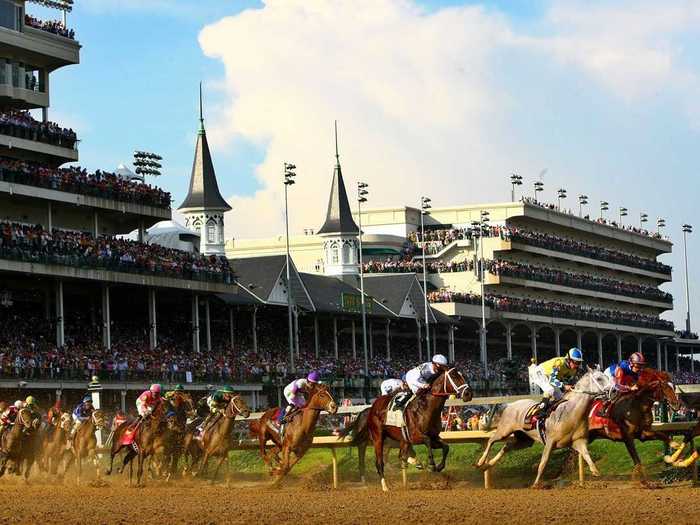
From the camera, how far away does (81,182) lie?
2325 inches

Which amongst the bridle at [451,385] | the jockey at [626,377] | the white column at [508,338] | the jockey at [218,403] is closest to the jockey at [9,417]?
the jockey at [218,403]

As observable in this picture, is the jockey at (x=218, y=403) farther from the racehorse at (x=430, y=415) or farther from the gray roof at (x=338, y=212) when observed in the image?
the gray roof at (x=338, y=212)

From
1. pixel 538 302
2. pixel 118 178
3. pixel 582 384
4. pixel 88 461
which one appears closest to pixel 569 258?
pixel 538 302

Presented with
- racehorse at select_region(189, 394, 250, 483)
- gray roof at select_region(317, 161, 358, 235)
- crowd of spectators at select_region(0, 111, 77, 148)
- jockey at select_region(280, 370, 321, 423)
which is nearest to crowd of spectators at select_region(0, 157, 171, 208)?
crowd of spectators at select_region(0, 111, 77, 148)

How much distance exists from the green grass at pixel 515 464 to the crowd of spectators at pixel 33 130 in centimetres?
2589

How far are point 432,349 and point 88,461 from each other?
55603mm

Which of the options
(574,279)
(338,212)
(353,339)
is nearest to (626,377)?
(353,339)

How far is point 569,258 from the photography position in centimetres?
11650

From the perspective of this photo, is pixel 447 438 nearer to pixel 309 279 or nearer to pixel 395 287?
pixel 309 279

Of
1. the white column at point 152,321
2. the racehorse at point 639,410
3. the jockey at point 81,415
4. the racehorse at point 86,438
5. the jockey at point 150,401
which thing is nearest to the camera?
the racehorse at point 639,410

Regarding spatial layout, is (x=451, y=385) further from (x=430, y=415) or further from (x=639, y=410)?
(x=639, y=410)

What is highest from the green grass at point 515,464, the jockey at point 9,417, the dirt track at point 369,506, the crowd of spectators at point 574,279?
the crowd of spectators at point 574,279

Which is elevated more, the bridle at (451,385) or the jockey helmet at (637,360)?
the jockey helmet at (637,360)

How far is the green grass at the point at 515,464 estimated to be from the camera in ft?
94.7
